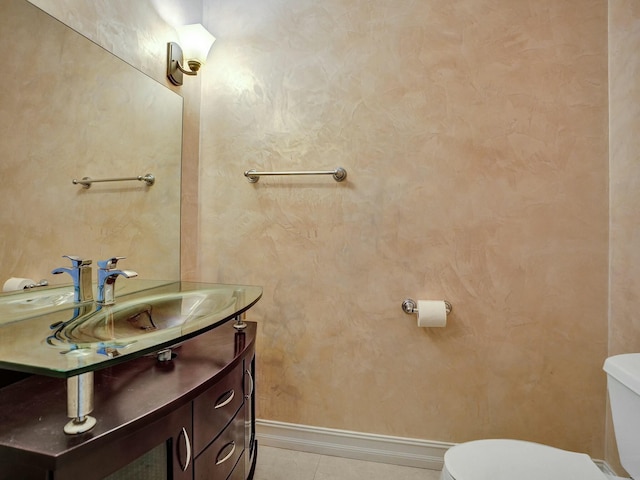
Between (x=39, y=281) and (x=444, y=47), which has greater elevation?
(x=444, y=47)

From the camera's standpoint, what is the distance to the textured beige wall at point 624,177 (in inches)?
47.4

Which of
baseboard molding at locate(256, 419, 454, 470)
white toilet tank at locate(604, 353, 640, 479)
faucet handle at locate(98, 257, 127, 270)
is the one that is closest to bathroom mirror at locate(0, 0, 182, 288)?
faucet handle at locate(98, 257, 127, 270)

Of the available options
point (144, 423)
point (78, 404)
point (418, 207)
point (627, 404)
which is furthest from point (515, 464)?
point (78, 404)

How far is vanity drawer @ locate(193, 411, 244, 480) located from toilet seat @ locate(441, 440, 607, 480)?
647mm

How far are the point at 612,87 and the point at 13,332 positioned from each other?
2.15 meters

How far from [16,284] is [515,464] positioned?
1557 mm

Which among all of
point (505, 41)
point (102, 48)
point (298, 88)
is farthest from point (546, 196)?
point (102, 48)

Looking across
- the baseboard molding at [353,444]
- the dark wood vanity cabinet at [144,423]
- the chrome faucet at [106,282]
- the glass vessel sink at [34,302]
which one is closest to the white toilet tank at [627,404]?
the baseboard molding at [353,444]

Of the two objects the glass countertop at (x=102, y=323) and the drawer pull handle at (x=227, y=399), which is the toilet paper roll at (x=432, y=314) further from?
the drawer pull handle at (x=227, y=399)

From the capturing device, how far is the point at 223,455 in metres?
0.90

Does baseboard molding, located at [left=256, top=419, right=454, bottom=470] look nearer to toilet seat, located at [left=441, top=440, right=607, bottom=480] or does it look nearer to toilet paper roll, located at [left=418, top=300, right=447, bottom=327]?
toilet seat, located at [left=441, top=440, right=607, bottom=480]

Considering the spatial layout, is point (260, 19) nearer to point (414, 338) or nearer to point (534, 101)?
point (534, 101)

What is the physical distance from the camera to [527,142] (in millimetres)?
1377

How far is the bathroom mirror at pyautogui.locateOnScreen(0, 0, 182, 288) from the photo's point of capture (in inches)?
33.9
